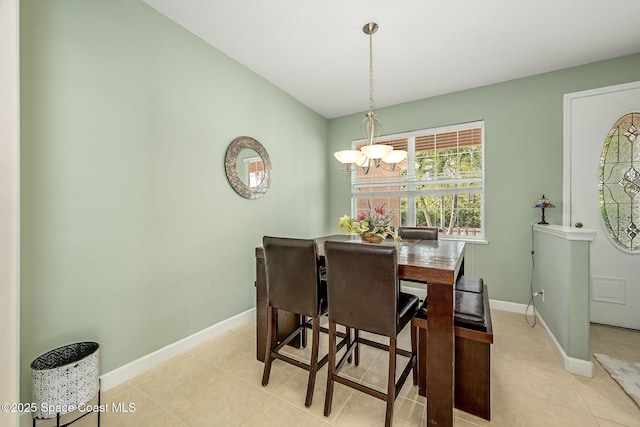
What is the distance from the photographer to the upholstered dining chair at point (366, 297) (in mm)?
1331

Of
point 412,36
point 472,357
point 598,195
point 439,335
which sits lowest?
point 472,357

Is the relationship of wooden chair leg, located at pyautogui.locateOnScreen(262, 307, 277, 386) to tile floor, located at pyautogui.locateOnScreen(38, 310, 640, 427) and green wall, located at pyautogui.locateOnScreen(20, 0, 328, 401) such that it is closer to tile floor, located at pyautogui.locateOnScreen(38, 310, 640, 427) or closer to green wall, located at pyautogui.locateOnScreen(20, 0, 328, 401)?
tile floor, located at pyautogui.locateOnScreen(38, 310, 640, 427)

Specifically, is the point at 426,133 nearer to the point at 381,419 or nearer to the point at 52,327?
the point at 381,419

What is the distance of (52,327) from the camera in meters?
1.47

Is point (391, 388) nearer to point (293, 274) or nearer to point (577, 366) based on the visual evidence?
point (293, 274)

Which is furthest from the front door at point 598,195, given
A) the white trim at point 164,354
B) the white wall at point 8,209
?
the white wall at point 8,209

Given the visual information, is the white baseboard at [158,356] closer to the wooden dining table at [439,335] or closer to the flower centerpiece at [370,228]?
the flower centerpiece at [370,228]

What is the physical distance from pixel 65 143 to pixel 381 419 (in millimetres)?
2521

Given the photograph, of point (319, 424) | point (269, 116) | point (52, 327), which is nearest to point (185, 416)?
point (319, 424)

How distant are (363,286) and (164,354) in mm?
1780

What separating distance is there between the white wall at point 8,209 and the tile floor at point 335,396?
72 cm

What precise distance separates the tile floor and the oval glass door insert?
43.8 inches

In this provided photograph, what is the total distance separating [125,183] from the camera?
179 centimetres

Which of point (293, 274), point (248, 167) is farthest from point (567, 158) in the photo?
point (248, 167)
